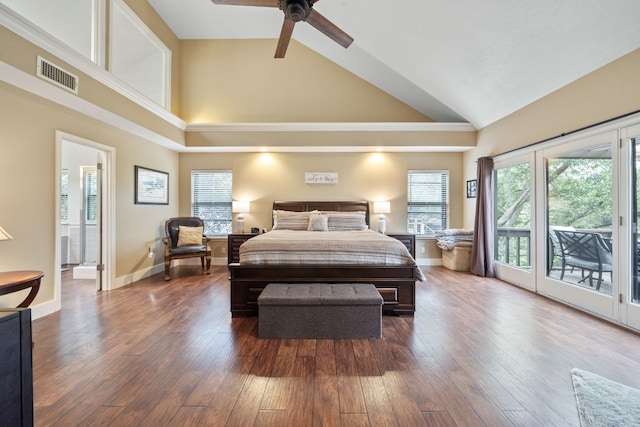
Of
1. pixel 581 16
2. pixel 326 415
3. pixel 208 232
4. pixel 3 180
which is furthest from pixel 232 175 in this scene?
pixel 581 16

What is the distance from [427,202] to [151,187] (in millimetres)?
5466

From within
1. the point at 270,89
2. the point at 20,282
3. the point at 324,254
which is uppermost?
the point at 270,89

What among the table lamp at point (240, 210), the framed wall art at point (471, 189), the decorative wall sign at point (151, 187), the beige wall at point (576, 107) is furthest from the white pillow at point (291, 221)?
the beige wall at point (576, 107)

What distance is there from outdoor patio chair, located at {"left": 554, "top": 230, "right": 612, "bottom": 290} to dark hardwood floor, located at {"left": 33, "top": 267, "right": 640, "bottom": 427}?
0.54 meters

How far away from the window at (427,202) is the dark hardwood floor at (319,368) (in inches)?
111

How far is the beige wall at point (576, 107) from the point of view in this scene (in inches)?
108

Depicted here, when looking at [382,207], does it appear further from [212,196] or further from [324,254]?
[212,196]

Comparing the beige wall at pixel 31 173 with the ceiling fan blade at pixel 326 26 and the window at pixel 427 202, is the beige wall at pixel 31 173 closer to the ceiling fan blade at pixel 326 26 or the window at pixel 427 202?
the ceiling fan blade at pixel 326 26

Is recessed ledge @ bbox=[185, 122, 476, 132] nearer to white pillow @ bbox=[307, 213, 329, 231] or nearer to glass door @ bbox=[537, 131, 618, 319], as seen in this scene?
white pillow @ bbox=[307, 213, 329, 231]

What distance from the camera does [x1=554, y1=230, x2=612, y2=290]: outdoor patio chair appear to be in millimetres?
3143

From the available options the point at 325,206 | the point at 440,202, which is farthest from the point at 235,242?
the point at 440,202

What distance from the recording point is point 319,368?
2104 mm

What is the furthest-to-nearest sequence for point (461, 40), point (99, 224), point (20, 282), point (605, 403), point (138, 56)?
point (138, 56)
point (99, 224)
point (461, 40)
point (20, 282)
point (605, 403)

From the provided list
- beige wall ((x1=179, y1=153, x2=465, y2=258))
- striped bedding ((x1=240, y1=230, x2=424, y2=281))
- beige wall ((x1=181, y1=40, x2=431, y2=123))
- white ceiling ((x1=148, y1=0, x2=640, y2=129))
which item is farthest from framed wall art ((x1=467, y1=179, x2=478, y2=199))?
striped bedding ((x1=240, y1=230, x2=424, y2=281))
